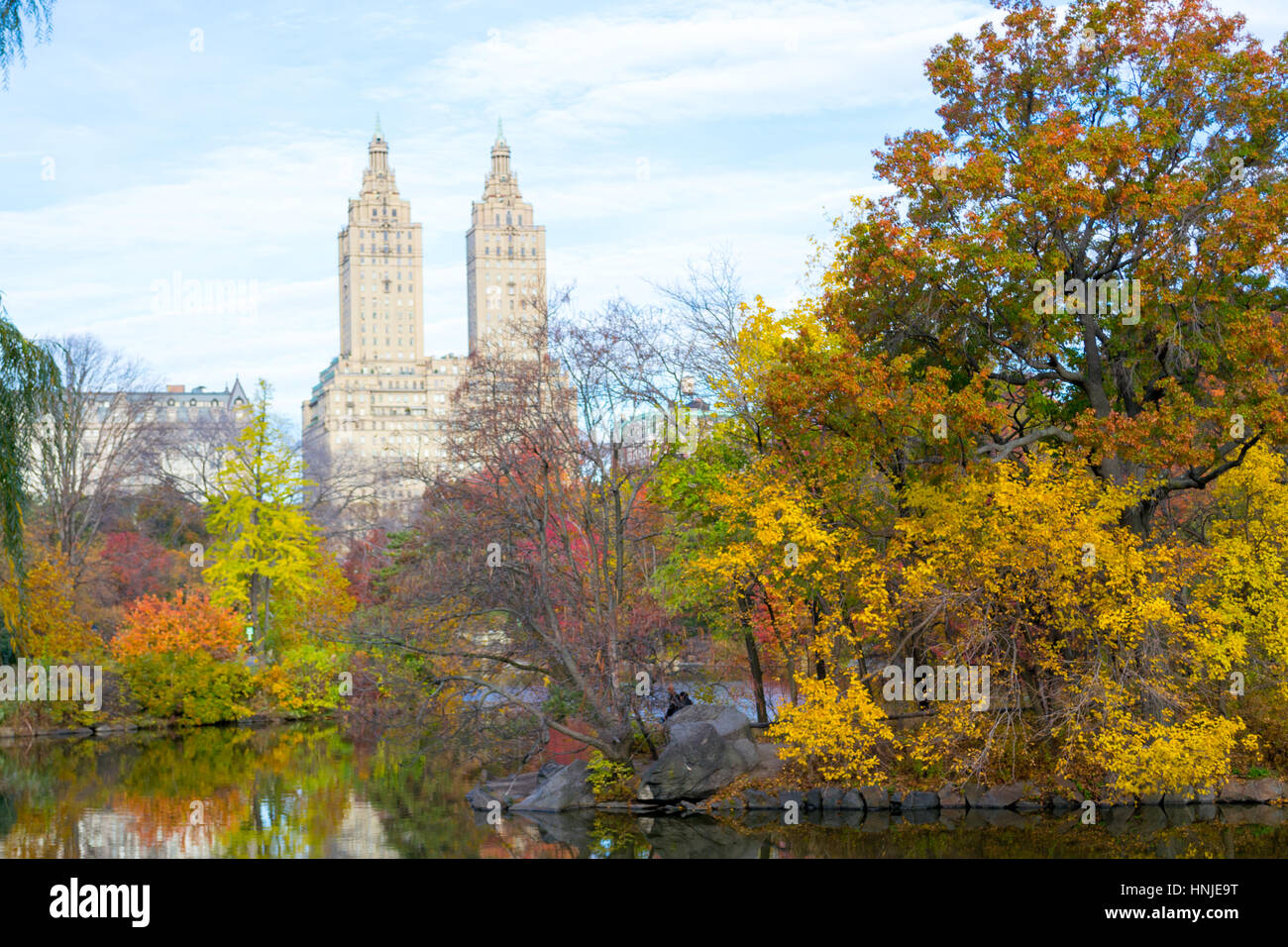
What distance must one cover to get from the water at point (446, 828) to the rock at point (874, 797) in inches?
17.1

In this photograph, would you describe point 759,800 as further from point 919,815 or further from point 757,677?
point 757,677

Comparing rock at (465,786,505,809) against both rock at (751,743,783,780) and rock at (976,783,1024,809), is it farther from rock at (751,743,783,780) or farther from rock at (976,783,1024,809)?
rock at (976,783,1024,809)

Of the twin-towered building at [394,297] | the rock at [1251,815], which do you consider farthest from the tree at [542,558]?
the twin-towered building at [394,297]

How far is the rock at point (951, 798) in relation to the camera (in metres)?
20.2

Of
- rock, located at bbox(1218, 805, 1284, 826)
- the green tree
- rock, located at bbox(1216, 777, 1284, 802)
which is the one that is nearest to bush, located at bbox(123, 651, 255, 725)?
the green tree

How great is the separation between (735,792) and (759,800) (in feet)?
1.40

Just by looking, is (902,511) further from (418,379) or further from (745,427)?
(418,379)

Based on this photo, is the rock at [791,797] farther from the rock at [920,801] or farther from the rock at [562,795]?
the rock at [562,795]

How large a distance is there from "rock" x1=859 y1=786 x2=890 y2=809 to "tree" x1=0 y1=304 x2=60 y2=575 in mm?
12957

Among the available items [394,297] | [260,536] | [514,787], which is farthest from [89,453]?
[394,297]

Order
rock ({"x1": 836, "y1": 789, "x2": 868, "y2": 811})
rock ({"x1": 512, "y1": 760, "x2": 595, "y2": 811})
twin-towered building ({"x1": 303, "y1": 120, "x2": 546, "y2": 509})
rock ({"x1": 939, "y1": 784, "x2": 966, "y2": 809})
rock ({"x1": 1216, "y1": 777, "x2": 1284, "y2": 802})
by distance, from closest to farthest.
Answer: rock ({"x1": 1216, "y1": 777, "x2": 1284, "y2": 802}) → rock ({"x1": 939, "y1": 784, "x2": 966, "y2": 809}) → rock ({"x1": 836, "y1": 789, "x2": 868, "y2": 811}) → rock ({"x1": 512, "y1": 760, "x2": 595, "y2": 811}) → twin-towered building ({"x1": 303, "y1": 120, "x2": 546, "y2": 509})

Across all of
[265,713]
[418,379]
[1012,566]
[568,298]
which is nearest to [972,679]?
[1012,566]

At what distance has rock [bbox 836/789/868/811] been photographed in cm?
2039

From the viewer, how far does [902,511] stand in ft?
72.6
